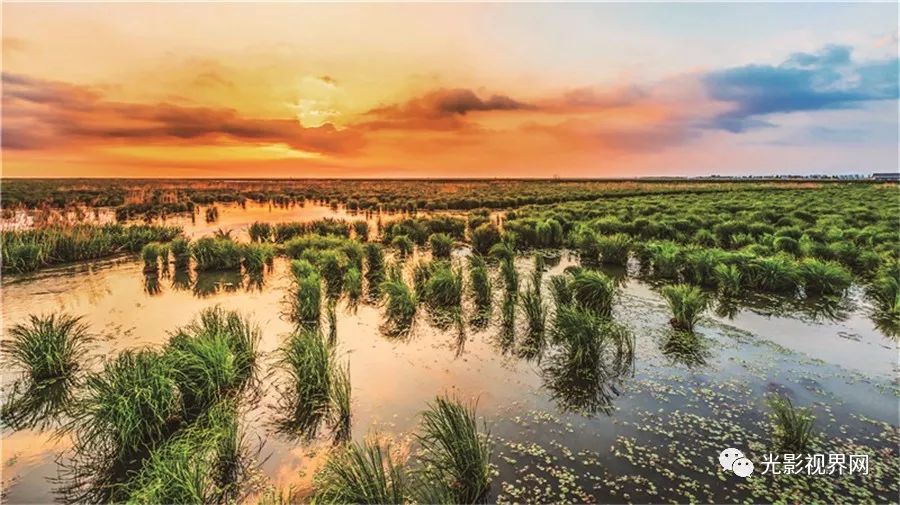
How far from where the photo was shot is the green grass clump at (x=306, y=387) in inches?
246

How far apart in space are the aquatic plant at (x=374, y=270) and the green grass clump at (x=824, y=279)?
11.9 m

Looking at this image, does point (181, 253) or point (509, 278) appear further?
point (181, 253)

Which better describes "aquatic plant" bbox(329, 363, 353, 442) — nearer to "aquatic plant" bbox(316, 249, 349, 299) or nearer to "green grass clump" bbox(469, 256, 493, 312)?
"green grass clump" bbox(469, 256, 493, 312)

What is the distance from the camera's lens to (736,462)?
5348 mm

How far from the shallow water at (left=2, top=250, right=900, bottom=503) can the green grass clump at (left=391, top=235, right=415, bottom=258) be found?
716 centimetres

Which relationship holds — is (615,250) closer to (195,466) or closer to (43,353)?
(195,466)

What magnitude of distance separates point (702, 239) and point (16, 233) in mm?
27432

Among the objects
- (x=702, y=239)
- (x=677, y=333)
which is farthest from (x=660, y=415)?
(x=702, y=239)

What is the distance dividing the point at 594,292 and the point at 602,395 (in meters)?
4.41

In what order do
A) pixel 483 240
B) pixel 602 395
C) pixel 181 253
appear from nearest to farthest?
pixel 602 395, pixel 181 253, pixel 483 240

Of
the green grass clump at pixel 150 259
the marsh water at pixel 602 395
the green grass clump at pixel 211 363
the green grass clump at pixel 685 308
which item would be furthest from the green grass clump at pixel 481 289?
the green grass clump at pixel 150 259

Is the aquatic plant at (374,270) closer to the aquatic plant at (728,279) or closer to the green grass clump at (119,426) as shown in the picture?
the green grass clump at (119,426)

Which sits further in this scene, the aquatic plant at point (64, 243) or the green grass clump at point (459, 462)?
the aquatic plant at point (64, 243)

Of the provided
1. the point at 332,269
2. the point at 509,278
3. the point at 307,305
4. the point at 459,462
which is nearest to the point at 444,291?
the point at 509,278
